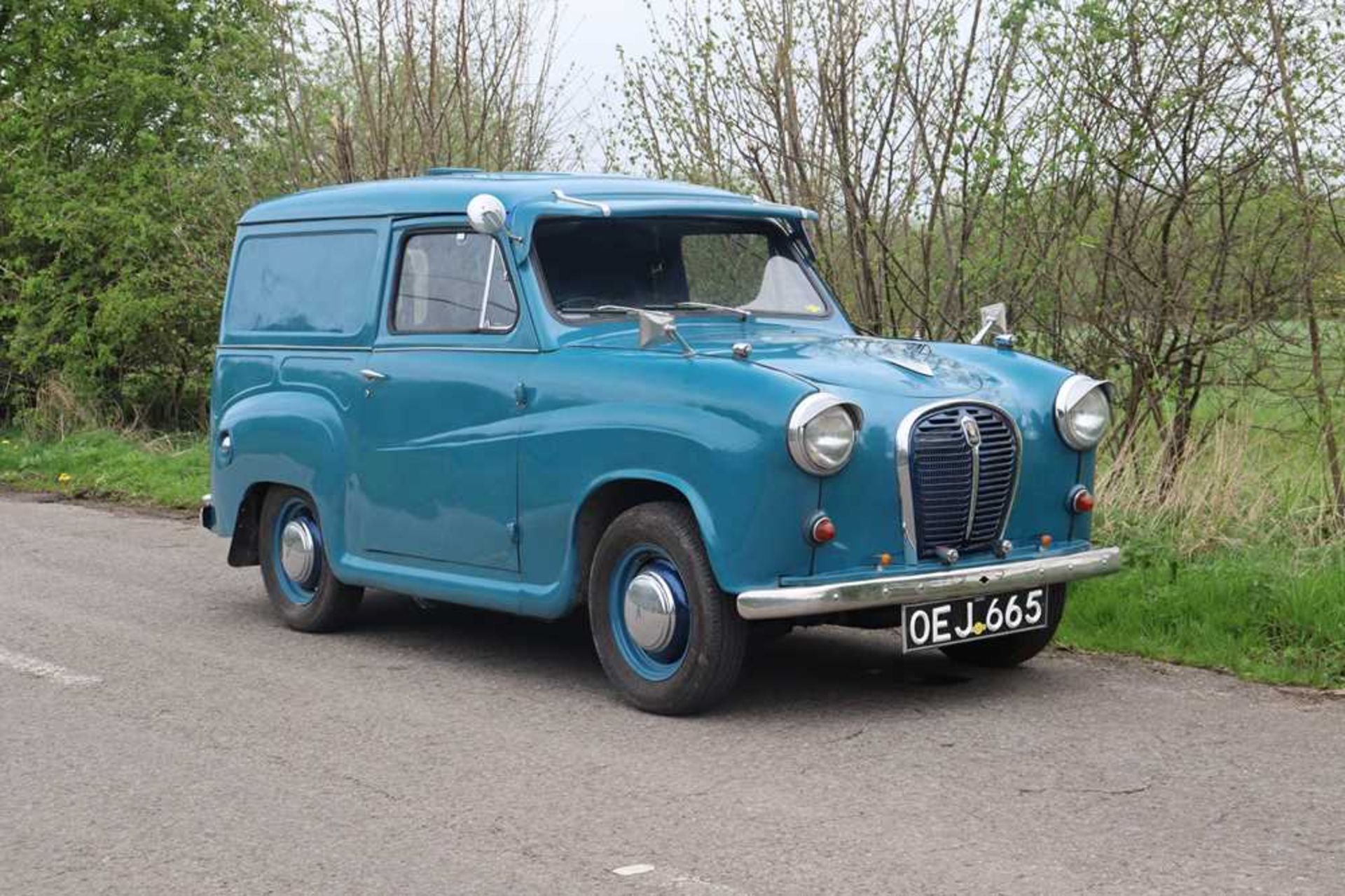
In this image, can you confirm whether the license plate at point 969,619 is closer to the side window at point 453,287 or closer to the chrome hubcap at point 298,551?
the side window at point 453,287

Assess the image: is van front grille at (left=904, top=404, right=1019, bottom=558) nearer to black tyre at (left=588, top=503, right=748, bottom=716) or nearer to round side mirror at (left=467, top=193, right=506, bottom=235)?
black tyre at (left=588, top=503, right=748, bottom=716)

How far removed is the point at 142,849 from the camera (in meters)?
5.09

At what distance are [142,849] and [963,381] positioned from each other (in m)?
3.35

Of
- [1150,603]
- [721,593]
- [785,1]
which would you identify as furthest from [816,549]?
[785,1]

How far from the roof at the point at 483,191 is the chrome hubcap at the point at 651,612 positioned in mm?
1782

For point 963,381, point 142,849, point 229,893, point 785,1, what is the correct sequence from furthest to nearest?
point 785,1, point 963,381, point 142,849, point 229,893

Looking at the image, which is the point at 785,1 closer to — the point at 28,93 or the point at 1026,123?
the point at 1026,123

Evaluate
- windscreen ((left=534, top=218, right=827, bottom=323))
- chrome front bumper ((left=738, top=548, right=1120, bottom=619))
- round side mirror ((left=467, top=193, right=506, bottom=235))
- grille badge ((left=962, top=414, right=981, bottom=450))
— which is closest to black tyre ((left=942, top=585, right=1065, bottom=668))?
chrome front bumper ((left=738, top=548, right=1120, bottom=619))

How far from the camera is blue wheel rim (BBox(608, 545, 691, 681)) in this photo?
6.58m

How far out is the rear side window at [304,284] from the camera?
27.1 feet

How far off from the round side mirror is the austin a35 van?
17mm

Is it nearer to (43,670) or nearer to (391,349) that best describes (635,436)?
(391,349)

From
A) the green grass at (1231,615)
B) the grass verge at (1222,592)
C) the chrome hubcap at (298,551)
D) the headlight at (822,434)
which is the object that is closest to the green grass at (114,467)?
the chrome hubcap at (298,551)

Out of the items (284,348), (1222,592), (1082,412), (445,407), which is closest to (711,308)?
(445,407)
